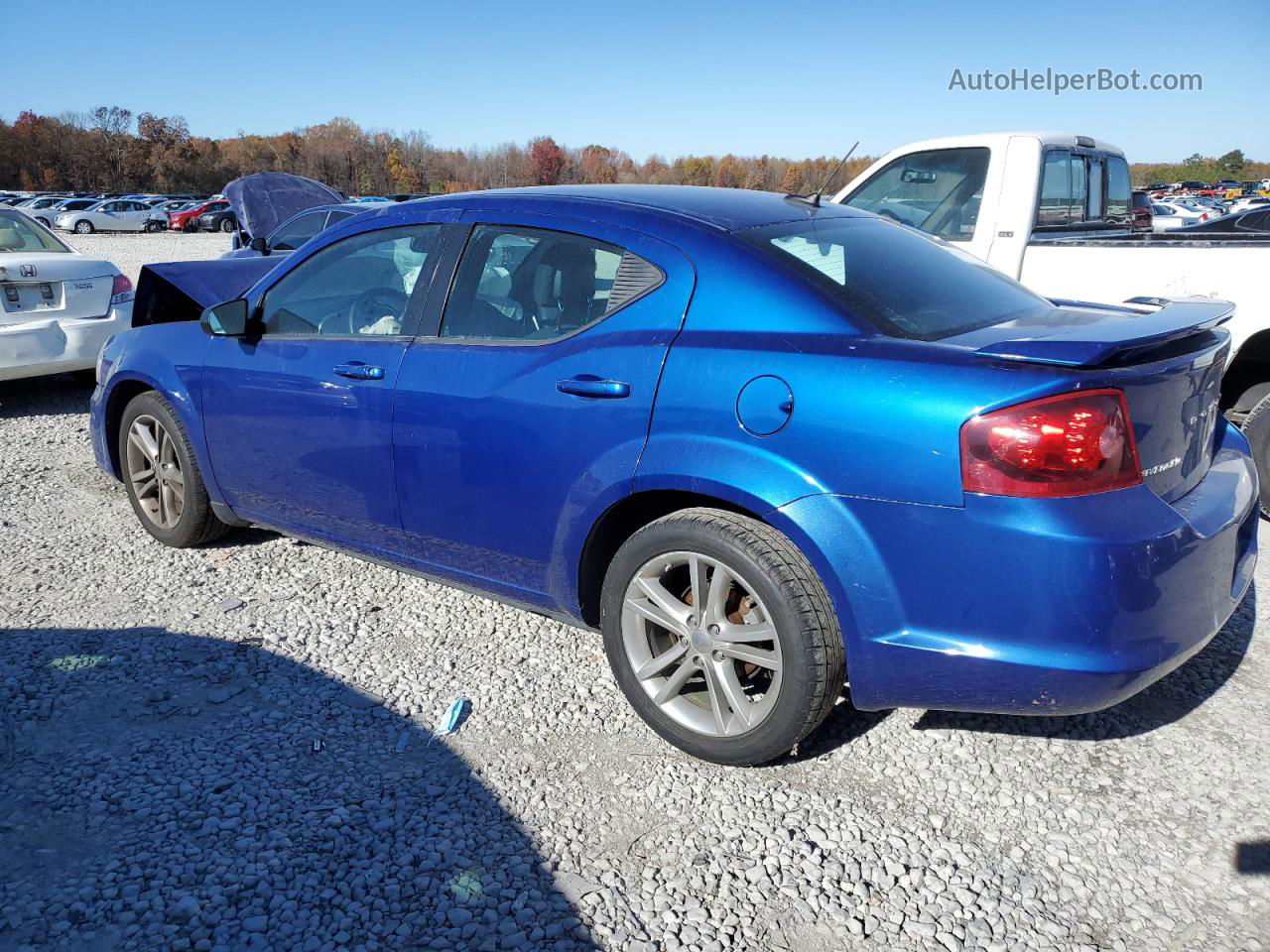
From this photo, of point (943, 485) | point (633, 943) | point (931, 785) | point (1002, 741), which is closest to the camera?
point (633, 943)

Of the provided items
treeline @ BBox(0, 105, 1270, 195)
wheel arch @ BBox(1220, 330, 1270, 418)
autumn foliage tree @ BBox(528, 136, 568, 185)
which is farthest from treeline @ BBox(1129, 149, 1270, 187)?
wheel arch @ BBox(1220, 330, 1270, 418)

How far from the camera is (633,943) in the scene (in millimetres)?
2254

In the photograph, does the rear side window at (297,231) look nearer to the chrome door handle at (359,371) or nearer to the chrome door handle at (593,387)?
the chrome door handle at (359,371)

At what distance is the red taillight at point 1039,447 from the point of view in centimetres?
236

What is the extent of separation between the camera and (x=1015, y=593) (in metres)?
2.39

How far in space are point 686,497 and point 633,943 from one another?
125cm

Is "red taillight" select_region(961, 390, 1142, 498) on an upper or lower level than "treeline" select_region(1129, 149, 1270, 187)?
lower

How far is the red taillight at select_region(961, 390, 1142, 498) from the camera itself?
2.36 m

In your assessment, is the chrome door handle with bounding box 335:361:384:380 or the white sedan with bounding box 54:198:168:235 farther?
the white sedan with bounding box 54:198:168:235

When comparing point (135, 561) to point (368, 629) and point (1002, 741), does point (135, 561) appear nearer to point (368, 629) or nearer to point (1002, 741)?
point (368, 629)

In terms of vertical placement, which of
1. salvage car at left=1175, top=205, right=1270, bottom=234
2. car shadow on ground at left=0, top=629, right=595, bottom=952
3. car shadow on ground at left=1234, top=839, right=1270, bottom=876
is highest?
salvage car at left=1175, top=205, right=1270, bottom=234

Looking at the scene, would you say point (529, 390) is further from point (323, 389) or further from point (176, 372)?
point (176, 372)

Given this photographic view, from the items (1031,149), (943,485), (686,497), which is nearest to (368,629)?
(686,497)

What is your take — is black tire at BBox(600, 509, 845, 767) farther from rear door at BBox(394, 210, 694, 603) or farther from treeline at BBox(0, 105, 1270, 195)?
treeline at BBox(0, 105, 1270, 195)
